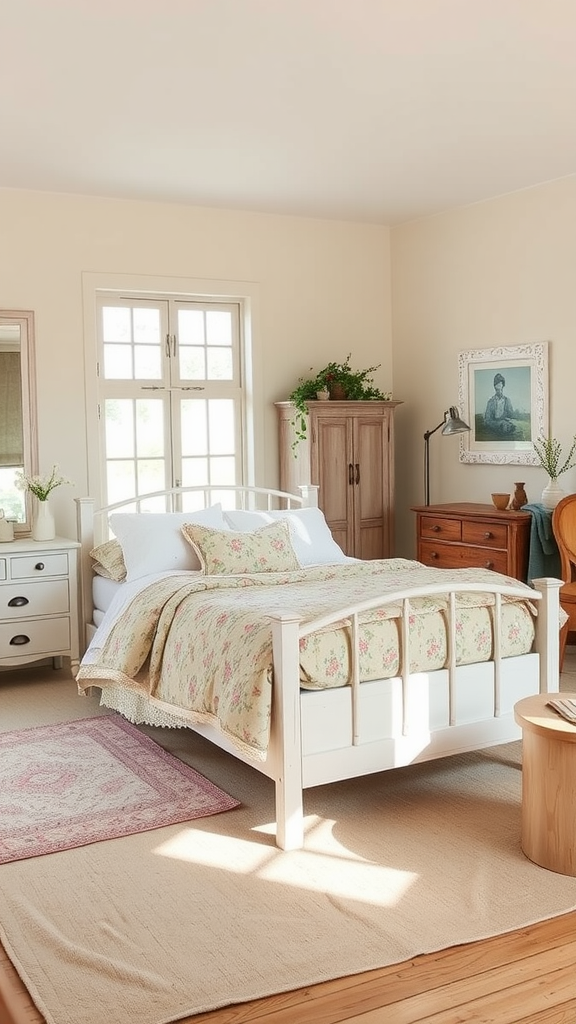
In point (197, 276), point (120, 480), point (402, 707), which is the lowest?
point (402, 707)

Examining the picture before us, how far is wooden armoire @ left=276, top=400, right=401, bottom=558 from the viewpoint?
634 centimetres

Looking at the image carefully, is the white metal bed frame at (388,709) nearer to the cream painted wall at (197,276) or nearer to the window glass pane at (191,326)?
the cream painted wall at (197,276)

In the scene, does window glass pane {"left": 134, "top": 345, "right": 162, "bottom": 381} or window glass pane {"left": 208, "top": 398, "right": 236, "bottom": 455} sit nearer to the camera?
window glass pane {"left": 134, "top": 345, "right": 162, "bottom": 381}

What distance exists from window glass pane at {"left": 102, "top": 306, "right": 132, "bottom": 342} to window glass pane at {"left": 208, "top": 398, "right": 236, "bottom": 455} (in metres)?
0.71

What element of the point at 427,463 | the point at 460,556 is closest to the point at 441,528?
the point at 460,556

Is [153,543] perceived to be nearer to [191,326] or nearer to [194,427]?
[194,427]

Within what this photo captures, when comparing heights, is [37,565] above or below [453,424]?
below

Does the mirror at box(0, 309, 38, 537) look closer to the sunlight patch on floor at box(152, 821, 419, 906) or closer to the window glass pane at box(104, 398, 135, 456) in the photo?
the window glass pane at box(104, 398, 135, 456)

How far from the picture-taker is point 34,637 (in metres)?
5.29

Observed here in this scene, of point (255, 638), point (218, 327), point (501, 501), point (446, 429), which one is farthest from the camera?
point (218, 327)

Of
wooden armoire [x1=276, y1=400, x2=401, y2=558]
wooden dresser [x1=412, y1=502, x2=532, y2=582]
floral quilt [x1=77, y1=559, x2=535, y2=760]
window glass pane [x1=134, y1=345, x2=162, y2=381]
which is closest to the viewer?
floral quilt [x1=77, y1=559, x2=535, y2=760]

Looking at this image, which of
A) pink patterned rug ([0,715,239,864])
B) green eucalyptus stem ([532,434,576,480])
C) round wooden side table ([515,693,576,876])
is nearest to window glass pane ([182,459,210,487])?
green eucalyptus stem ([532,434,576,480])

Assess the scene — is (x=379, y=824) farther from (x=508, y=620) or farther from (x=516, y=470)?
(x=516, y=470)

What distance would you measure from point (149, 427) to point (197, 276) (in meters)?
1.00
